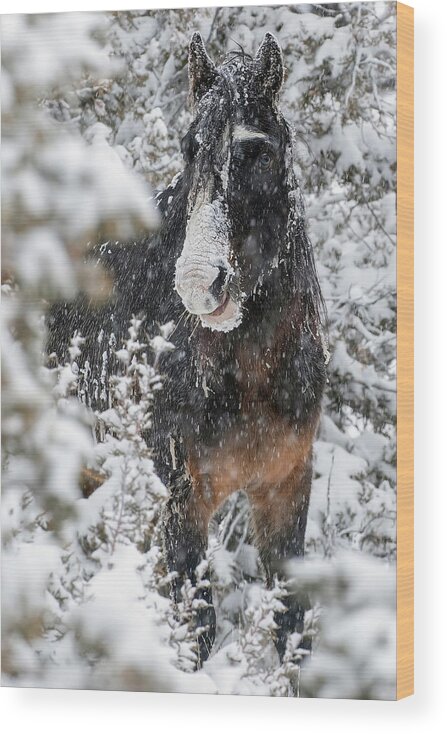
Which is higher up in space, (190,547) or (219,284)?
(219,284)

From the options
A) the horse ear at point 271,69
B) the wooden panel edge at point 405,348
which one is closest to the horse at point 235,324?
the horse ear at point 271,69

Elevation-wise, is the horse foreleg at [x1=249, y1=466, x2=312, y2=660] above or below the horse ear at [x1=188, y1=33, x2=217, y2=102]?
below

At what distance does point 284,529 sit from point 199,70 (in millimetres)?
1330

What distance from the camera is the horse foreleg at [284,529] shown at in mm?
4215

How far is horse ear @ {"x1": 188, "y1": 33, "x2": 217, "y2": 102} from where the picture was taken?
4.25 meters

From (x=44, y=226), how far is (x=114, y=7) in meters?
0.69

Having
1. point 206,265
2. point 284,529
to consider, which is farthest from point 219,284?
point 284,529

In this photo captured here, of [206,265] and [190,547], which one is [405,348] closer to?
[206,265]

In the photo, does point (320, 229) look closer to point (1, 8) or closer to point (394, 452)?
point (394, 452)

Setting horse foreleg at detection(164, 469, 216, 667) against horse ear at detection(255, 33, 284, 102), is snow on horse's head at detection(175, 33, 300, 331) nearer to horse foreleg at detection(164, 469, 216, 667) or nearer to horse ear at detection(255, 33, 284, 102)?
horse ear at detection(255, 33, 284, 102)

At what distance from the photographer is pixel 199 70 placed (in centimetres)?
427

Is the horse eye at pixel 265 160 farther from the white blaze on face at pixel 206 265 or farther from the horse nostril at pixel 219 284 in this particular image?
the horse nostril at pixel 219 284

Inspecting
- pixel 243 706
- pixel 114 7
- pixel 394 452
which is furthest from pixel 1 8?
pixel 243 706

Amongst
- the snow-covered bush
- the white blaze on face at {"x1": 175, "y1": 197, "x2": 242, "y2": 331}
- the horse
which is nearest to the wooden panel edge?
the snow-covered bush
